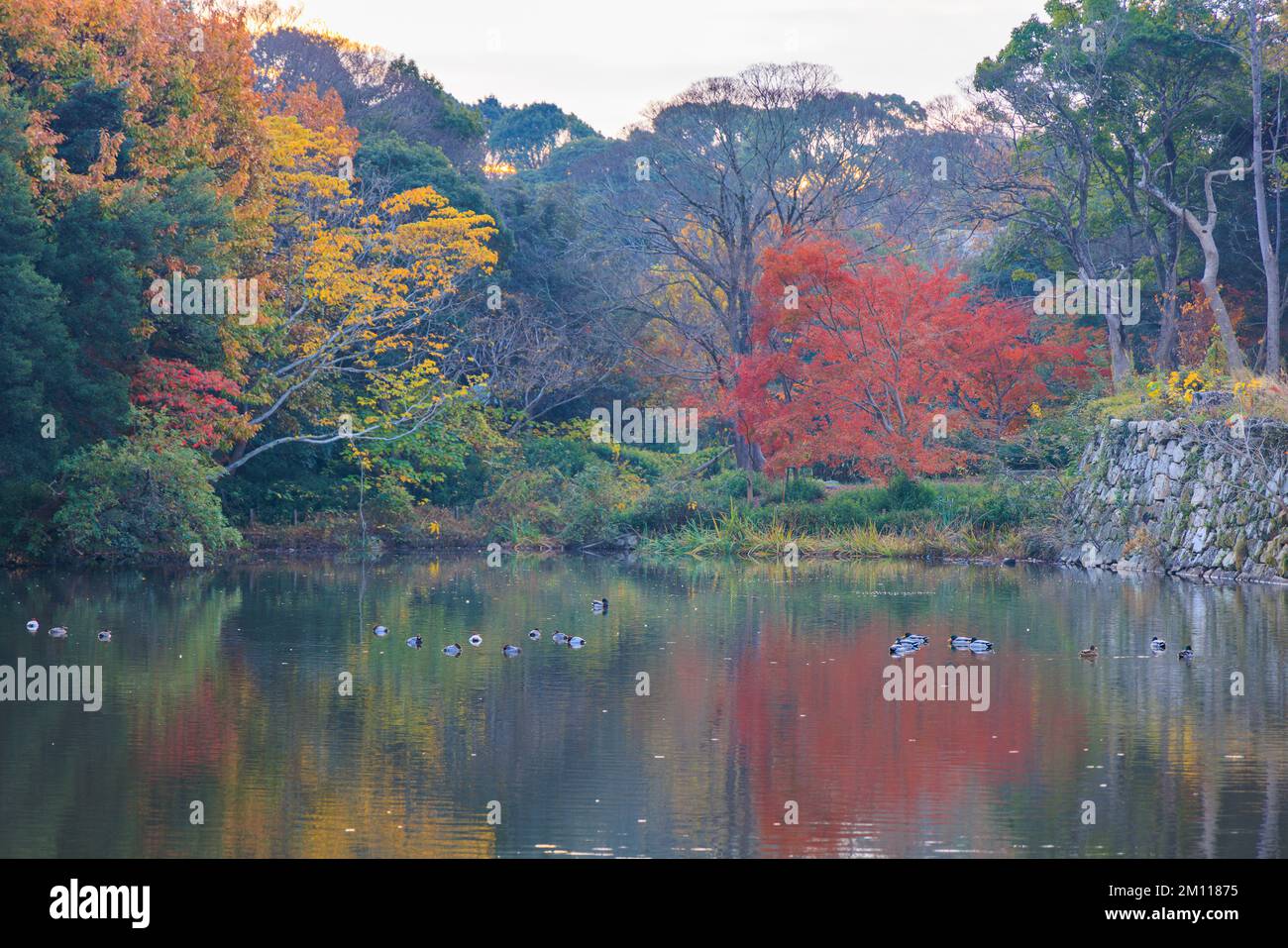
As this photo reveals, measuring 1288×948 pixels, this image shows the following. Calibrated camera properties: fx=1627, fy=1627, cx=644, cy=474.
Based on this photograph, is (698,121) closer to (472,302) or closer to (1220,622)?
(472,302)

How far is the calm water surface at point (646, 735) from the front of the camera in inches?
349

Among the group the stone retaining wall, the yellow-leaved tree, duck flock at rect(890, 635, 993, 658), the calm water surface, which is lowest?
the calm water surface

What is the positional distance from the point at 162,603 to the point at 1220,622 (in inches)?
517

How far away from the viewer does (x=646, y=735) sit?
11672 millimetres

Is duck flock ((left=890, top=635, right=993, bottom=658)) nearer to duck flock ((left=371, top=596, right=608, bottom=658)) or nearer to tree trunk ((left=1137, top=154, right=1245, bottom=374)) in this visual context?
duck flock ((left=371, top=596, right=608, bottom=658))

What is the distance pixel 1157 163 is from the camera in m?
33.5

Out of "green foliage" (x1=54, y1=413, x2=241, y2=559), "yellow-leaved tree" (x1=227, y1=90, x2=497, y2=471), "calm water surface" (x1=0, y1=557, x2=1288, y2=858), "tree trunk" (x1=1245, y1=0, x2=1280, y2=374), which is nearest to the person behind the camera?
"calm water surface" (x1=0, y1=557, x2=1288, y2=858)

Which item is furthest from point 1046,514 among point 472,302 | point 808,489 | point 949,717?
point 949,717

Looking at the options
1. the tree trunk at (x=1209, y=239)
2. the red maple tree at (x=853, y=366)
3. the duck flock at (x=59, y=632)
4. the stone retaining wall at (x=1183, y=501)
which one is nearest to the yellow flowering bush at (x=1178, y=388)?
the stone retaining wall at (x=1183, y=501)

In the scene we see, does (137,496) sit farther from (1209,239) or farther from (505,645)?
(1209,239)

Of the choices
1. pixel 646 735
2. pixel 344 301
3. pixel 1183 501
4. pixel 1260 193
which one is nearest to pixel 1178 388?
pixel 1183 501

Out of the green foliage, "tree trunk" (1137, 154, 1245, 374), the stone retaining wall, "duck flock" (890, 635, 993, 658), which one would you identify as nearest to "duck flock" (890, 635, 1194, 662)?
"duck flock" (890, 635, 993, 658)

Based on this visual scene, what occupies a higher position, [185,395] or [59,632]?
[185,395]

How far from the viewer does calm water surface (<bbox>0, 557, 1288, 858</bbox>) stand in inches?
349
